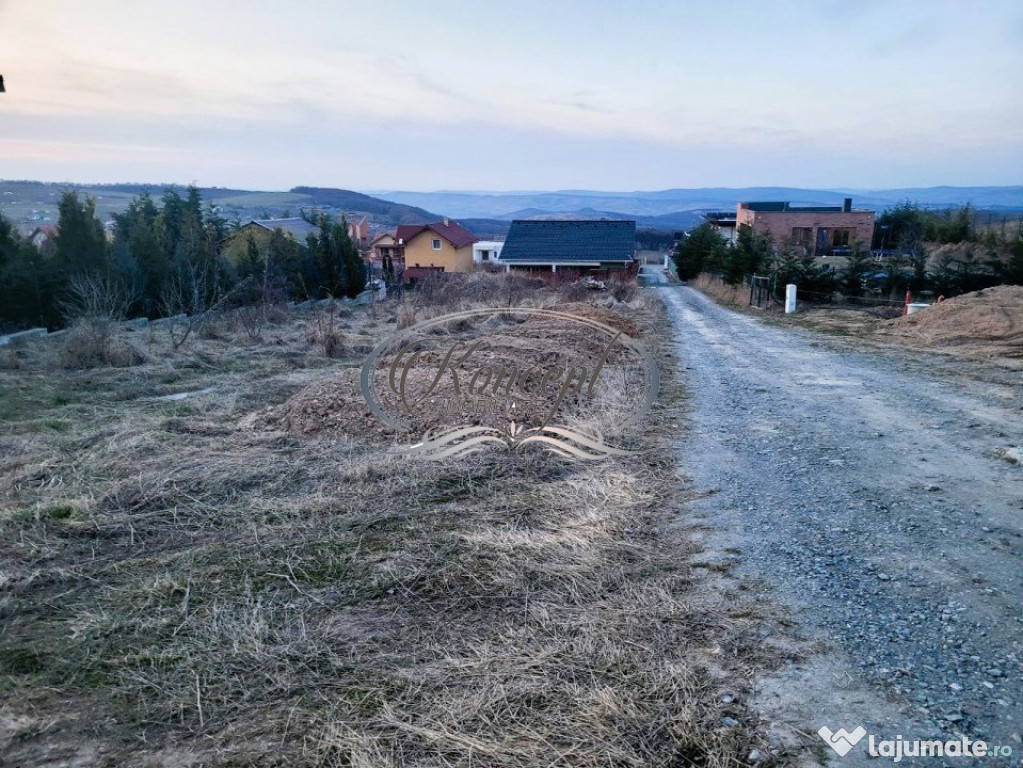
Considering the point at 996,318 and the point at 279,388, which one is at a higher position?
the point at 996,318

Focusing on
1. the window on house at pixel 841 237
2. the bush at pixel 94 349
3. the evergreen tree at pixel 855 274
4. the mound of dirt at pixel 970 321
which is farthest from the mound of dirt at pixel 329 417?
the window on house at pixel 841 237

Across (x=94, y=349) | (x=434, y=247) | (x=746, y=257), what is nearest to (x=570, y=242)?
(x=434, y=247)

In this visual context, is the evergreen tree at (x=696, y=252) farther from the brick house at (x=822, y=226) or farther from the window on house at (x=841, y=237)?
the window on house at (x=841, y=237)

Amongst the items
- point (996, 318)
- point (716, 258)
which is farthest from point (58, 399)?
point (716, 258)

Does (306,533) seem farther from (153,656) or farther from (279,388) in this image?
(279,388)

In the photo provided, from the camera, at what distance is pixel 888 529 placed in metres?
4.02

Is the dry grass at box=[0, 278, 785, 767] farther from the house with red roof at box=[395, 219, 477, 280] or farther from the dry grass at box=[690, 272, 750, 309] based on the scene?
the house with red roof at box=[395, 219, 477, 280]

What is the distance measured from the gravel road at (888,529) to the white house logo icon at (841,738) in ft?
0.11

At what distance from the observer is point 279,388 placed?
9.02 metres

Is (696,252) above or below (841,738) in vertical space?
above

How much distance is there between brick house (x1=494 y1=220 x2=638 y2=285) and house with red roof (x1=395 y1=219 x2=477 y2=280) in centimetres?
806

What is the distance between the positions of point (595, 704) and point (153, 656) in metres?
2.05

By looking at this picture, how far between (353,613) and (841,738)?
7.44 feet

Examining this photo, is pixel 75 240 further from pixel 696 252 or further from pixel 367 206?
pixel 367 206
